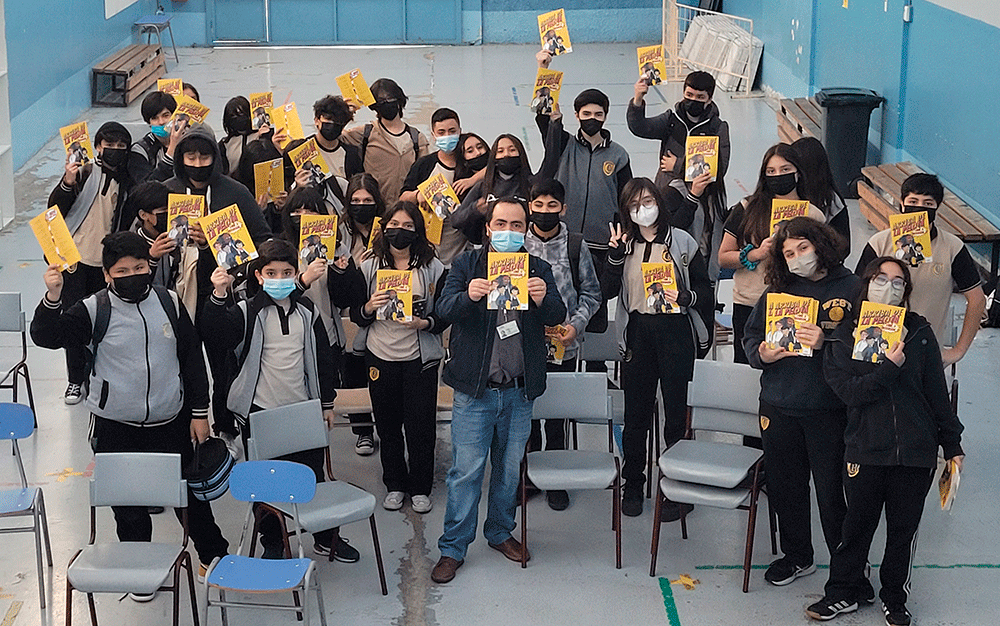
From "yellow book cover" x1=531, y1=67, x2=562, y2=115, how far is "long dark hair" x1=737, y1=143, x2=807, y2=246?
6.19ft

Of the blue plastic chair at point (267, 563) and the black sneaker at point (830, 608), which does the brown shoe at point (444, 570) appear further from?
the black sneaker at point (830, 608)

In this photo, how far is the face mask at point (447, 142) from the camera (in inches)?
292

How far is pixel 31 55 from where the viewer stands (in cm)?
1440

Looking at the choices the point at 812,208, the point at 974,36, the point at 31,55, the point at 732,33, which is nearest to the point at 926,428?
the point at 812,208

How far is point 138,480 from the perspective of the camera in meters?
→ 5.22

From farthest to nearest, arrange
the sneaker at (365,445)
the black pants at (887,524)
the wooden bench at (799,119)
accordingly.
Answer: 1. the wooden bench at (799,119)
2. the sneaker at (365,445)
3. the black pants at (887,524)

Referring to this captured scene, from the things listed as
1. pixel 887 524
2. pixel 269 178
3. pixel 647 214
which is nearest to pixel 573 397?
pixel 647 214

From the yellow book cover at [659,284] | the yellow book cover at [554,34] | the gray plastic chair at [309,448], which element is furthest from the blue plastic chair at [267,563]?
the yellow book cover at [554,34]

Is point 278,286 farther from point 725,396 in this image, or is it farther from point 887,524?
point 887,524

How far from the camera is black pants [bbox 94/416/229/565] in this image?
214 inches

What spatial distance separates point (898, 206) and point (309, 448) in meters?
6.53

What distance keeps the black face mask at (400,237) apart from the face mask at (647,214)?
114cm

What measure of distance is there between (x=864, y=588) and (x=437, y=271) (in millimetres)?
2617

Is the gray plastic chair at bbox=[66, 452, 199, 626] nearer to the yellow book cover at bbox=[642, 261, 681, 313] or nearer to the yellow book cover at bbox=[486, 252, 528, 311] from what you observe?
the yellow book cover at bbox=[486, 252, 528, 311]
